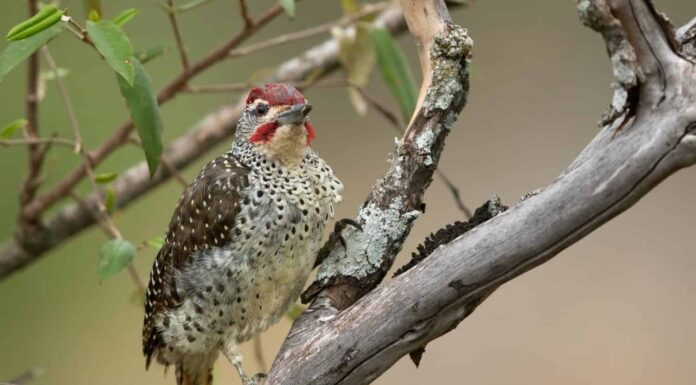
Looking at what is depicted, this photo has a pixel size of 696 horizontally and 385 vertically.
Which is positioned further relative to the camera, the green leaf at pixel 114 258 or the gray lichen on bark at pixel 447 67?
the green leaf at pixel 114 258

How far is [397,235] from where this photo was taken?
2.01 metres

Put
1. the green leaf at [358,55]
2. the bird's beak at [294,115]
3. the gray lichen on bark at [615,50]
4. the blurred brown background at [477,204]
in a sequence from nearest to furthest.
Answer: the gray lichen on bark at [615,50]
the bird's beak at [294,115]
the green leaf at [358,55]
the blurred brown background at [477,204]

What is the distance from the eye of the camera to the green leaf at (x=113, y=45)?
1819 millimetres

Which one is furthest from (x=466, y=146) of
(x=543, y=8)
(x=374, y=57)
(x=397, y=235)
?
(x=397, y=235)

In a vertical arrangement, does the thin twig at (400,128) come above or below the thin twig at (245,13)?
below

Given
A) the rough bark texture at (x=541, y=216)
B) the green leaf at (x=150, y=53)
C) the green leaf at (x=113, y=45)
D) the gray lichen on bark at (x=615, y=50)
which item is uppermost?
the green leaf at (x=150, y=53)

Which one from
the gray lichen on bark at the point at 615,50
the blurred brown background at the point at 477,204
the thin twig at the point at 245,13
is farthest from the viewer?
the blurred brown background at the point at 477,204

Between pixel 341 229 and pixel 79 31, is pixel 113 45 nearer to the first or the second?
pixel 79 31

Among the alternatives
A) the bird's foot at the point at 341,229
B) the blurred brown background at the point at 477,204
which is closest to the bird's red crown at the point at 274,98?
the bird's foot at the point at 341,229

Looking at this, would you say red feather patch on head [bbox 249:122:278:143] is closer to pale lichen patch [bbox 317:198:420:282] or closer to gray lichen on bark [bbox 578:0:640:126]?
pale lichen patch [bbox 317:198:420:282]

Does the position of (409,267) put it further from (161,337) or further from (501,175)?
(501,175)

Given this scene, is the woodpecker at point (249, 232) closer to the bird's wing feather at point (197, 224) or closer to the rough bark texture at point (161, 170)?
the bird's wing feather at point (197, 224)

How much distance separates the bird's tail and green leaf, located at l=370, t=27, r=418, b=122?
760 mm

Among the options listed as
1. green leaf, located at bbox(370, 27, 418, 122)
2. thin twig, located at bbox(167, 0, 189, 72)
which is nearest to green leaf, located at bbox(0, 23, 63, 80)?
thin twig, located at bbox(167, 0, 189, 72)
